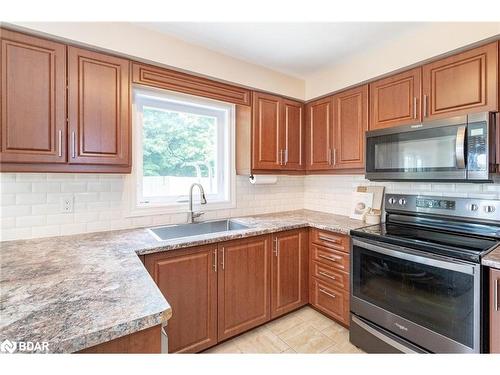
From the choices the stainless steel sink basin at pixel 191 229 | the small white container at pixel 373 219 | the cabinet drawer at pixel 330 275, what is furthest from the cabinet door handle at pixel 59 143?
the small white container at pixel 373 219

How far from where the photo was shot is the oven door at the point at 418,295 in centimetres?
131

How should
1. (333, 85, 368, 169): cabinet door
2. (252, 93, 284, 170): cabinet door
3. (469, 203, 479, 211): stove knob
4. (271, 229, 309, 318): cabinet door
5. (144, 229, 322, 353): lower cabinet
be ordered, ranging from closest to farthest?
(144, 229, 322, 353): lower cabinet < (469, 203, 479, 211): stove knob < (271, 229, 309, 318): cabinet door < (333, 85, 368, 169): cabinet door < (252, 93, 284, 170): cabinet door

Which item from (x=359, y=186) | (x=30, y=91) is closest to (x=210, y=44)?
(x=30, y=91)

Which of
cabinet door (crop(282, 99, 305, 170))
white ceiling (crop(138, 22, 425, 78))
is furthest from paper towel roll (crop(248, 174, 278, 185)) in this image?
white ceiling (crop(138, 22, 425, 78))

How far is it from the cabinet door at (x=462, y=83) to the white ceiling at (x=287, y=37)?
0.37 meters

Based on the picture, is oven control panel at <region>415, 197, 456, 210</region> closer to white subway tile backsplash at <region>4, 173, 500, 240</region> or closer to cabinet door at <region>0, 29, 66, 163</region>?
white subway tile backsplash at <region>4, 173, 500, 240</region>

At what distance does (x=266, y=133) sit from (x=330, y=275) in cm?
144

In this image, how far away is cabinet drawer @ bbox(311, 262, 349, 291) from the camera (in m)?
2.00

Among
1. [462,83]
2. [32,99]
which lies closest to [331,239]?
[462,83]

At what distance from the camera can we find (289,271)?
2199 millimetres

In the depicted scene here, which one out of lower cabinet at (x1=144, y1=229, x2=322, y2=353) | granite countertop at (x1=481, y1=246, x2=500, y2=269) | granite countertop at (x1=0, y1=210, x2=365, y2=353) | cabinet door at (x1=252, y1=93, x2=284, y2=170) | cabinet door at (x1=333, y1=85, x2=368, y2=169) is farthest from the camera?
cabinet door at (x1=252, y1=93, x2=284, y2=170)

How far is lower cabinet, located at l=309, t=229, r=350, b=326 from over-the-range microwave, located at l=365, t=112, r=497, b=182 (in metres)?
0.65

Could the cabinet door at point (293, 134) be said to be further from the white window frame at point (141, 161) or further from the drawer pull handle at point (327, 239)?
the drawer pull handle at point (327, 239)
